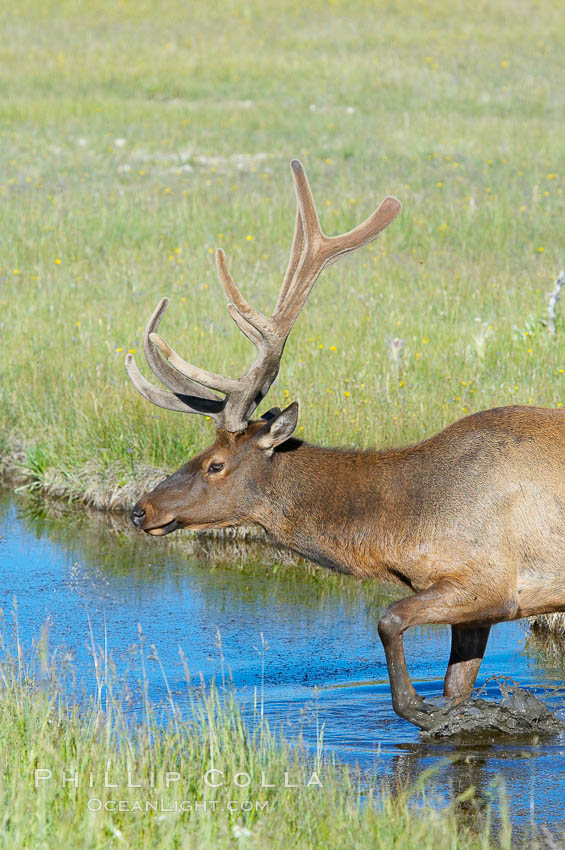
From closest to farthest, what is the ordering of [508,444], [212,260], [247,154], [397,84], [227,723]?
1. [227,723]
2. [508,444]
3. [212,260]
4. [247,154]
5. [397,84]

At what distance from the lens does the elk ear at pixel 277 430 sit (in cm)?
615

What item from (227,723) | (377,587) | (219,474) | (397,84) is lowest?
(377,587)

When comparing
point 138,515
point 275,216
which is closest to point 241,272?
point 275,216

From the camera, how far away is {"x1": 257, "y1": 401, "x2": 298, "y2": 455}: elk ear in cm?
615

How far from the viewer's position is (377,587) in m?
8.50

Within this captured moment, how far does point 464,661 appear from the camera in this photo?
6336mm

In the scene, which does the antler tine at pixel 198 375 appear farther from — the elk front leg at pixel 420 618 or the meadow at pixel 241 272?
the meadow at pixel 241 272

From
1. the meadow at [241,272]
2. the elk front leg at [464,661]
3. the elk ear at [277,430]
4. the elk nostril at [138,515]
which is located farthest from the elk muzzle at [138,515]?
the elk front leg at [464,661]

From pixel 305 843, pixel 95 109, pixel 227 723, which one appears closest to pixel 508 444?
pixel 227 723

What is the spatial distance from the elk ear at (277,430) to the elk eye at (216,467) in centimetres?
22

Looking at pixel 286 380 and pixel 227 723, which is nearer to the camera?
pixel 227 723

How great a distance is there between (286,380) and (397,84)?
2068 centimetres

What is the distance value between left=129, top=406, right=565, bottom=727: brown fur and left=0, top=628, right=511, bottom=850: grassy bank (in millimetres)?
1072

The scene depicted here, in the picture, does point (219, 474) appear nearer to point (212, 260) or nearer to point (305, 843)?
point (305, 843)
